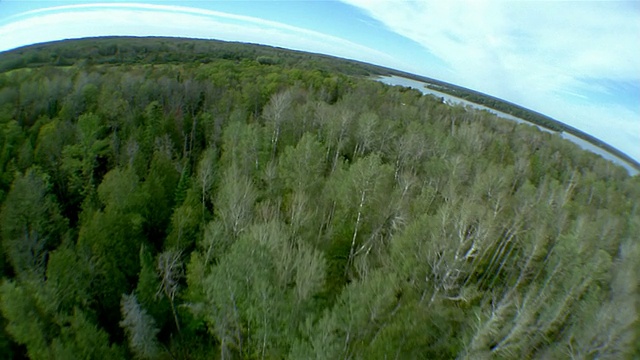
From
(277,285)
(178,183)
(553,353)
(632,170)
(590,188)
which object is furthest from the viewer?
(632,170)

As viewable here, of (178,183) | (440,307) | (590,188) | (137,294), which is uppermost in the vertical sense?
(590,188)

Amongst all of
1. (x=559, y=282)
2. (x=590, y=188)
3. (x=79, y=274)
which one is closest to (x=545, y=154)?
(x=590, y=188)

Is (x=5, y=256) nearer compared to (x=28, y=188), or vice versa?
→ (x=5, y=256)

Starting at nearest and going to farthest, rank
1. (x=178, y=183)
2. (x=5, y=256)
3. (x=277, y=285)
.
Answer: (x=277, y=285) → (x=5, y=256) → (x=178, y=183)

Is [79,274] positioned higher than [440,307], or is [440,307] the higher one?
[440,307]

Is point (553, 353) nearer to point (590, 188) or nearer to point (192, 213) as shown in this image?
point (192, 213)

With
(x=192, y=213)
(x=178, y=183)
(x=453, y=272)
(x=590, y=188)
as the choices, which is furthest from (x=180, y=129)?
(x=590, y=188)

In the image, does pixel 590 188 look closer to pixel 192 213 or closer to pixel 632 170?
pixel 632 170
